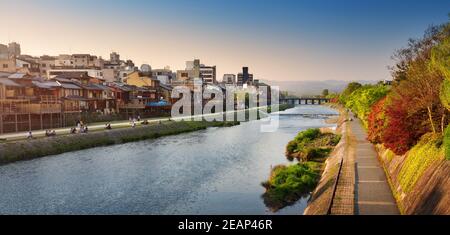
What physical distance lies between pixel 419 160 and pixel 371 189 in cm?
256

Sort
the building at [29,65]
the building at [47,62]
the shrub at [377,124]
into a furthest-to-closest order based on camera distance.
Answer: the building at [47,62], the building at [29,65], the shrub at [377,124]

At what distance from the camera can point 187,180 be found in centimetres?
2745

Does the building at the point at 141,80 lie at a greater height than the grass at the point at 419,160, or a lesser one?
greater

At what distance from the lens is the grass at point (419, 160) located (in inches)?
620

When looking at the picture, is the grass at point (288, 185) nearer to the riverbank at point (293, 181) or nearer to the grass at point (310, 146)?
the riverbank at point (293, 181)

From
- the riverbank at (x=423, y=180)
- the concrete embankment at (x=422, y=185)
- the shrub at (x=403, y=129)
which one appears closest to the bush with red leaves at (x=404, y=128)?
the shrub at (x=403, y=129)

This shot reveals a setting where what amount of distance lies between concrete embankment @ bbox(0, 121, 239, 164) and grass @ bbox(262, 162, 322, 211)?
23496 millimetres

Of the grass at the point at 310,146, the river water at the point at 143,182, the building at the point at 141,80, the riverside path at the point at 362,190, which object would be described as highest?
the building at the point at 141,80

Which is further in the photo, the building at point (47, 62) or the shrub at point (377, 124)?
the building at point (47, 62)

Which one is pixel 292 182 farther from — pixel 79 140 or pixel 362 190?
pixel 79 140
